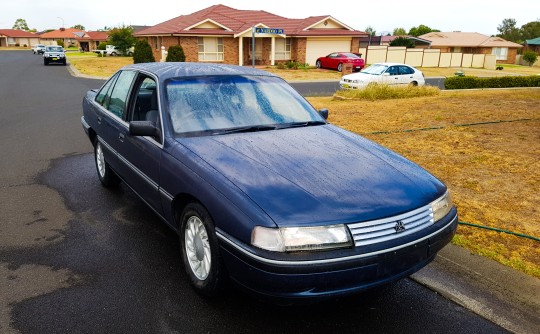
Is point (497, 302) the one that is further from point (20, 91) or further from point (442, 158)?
point (20, 91)

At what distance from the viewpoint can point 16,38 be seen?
382ft


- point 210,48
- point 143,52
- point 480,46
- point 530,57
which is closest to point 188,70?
point 143,52

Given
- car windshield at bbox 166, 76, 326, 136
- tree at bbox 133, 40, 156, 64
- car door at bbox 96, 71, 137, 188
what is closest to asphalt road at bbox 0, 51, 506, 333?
car door at bbox 96, 71, 137, 188

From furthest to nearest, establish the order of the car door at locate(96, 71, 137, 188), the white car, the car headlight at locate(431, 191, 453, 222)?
the white car → the car door at locate(96, 71, 137, 188) → the car headlight at locate(431, 191, 453, 222)

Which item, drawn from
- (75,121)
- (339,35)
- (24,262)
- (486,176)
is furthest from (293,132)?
(339,35)

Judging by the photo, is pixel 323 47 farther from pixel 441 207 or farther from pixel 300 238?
pixel 300 238

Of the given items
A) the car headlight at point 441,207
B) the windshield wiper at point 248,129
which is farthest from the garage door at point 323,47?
the car headlight at point 441,207

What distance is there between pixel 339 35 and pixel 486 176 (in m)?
32.3

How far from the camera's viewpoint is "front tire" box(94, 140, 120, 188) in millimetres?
5551

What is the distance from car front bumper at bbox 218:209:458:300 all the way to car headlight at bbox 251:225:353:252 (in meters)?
0.08

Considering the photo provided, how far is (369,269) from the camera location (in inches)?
105

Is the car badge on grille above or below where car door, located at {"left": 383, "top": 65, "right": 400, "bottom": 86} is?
below

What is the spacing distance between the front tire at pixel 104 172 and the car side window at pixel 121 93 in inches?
29.0

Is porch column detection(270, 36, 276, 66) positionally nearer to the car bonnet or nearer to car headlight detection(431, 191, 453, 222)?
the car bonnet
